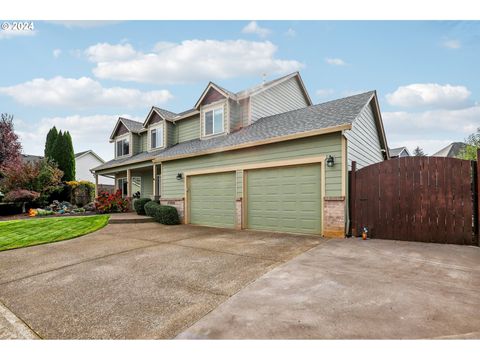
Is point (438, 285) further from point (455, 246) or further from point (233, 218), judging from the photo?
point (233, 218)

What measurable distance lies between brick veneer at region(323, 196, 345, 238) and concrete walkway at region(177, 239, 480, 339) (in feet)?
7.03

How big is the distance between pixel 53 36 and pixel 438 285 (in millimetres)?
10470

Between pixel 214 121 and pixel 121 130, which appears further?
pixel 121 130

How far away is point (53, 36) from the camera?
22.9ft

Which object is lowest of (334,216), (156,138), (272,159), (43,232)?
(43,232)

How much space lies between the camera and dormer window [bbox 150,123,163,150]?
1563 cm

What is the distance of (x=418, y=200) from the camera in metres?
6.04

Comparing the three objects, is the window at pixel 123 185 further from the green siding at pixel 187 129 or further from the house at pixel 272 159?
the green siding at pixel 187 129

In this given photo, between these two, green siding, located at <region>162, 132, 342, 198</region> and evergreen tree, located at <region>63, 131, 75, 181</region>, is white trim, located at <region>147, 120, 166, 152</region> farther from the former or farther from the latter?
evergreen tree, located at <region>63, 131, 75, 181</region>

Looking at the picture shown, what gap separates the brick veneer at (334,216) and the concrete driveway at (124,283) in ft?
1.55

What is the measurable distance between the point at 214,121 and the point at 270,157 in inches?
227

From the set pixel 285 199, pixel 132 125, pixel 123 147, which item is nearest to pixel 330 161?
pixel 285 199

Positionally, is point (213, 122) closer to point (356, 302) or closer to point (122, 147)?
point (122, 147)

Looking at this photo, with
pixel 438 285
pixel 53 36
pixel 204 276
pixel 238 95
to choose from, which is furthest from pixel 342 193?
pixel 53 36
